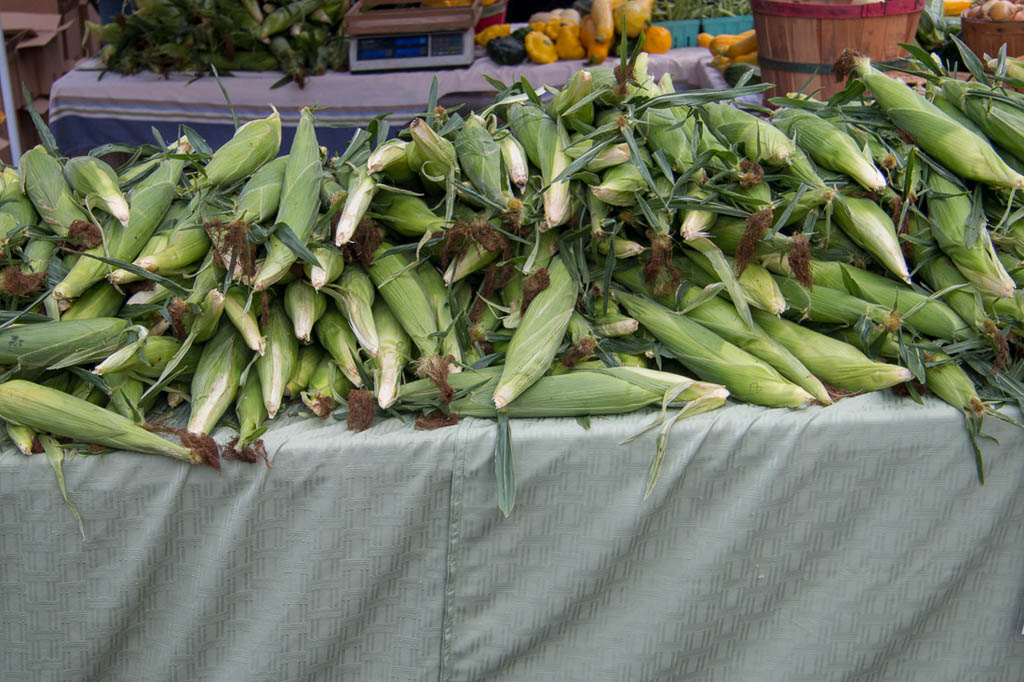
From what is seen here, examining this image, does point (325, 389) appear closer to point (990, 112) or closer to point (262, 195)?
point (262, 195)

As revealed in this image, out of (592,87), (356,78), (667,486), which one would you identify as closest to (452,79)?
(356,78)

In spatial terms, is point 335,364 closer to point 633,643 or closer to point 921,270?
point 633,643

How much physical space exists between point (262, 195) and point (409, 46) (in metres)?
2.56

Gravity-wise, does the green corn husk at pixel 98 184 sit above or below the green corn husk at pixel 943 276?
above

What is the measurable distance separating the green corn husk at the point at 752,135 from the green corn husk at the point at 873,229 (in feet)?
0.40

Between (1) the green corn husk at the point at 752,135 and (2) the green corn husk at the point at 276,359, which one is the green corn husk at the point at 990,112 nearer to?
(1) the green corn husk at the point at 752,135

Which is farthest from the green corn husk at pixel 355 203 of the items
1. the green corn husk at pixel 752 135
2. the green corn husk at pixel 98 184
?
the green corn husk at pixel 752 135

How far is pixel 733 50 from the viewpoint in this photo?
3.48 meters

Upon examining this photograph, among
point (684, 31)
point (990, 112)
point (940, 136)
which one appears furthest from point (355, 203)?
point (684, 31)

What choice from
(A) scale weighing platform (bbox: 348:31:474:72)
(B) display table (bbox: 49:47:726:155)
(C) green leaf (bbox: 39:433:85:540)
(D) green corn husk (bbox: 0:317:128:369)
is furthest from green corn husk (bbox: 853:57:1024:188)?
(A) scale weighing platform (bbox: 348:31:474:72)

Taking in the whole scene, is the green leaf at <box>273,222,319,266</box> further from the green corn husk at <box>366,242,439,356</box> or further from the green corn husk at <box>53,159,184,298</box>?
the green corn husk at <box>53,159,184,298</box>

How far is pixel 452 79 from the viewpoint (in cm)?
359

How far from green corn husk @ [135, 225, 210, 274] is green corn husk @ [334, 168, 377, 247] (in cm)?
21

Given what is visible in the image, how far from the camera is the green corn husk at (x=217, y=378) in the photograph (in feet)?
4.12
